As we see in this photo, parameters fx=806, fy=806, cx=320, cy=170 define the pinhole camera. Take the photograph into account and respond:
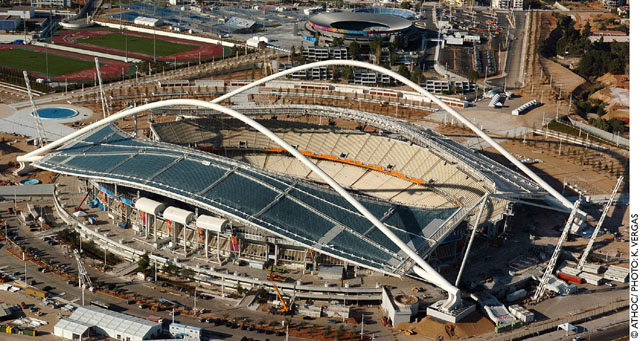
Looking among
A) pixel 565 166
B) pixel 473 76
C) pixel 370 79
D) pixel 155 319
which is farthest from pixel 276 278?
pixel 473 76

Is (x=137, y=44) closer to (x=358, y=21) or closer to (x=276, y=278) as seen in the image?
(x=358, y=21)

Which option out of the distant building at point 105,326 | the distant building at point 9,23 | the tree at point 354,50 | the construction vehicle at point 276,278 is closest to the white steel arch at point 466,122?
the construction vehicle at point 276,278

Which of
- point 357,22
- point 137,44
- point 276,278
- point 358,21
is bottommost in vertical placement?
point 276,278

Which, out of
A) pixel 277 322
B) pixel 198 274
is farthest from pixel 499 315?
pixel 198 274

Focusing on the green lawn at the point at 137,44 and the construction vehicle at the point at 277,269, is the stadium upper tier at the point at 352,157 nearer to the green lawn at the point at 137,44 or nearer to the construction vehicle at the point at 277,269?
the construction vehicle at the point at 277,269

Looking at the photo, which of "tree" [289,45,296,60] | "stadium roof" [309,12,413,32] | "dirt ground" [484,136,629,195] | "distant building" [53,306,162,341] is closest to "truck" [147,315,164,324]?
"distant building" [53,306,162,341]

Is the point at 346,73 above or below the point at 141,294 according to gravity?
above
